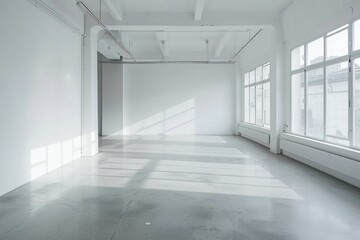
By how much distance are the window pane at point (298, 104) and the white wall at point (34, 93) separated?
559 cm

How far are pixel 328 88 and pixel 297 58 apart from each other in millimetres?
1741

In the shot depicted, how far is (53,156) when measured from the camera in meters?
5.98

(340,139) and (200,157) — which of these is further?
(200,157)

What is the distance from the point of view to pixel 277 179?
5152mm

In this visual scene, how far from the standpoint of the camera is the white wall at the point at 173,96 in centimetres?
1320

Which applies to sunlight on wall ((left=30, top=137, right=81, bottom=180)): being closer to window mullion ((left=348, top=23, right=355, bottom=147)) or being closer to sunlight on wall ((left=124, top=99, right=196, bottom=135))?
window mullion ((left=348, top=23, right=355, bottom=147))

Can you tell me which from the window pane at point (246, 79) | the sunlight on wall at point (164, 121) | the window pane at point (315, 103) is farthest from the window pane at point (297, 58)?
the sunlight on wall at point (164, 121)

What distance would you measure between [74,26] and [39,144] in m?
3.14

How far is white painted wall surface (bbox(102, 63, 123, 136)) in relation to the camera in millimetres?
12953

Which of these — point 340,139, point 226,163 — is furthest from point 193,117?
point 340,139

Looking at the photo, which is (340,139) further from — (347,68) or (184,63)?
(184,63)

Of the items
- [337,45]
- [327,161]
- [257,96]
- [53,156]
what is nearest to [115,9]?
[53,156]

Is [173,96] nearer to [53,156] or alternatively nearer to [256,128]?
[256,128]

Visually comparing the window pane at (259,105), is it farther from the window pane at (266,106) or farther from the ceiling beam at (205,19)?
the ceiling beam at (205,19)
